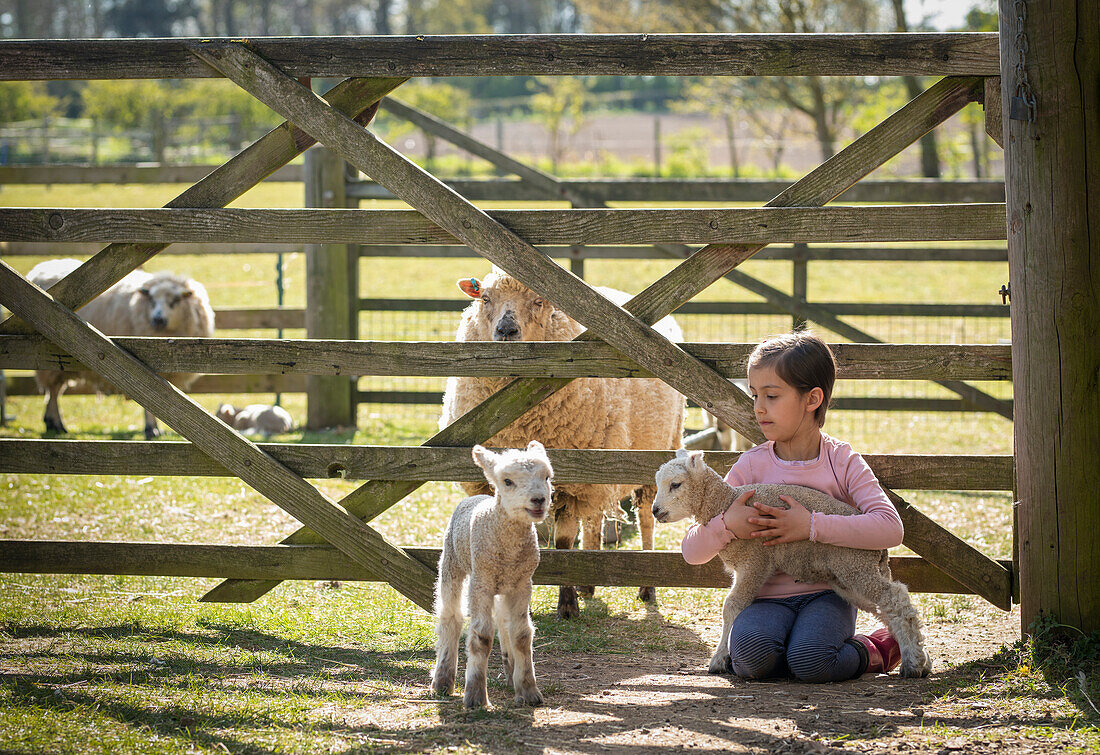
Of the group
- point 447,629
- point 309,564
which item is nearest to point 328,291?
point 309,564

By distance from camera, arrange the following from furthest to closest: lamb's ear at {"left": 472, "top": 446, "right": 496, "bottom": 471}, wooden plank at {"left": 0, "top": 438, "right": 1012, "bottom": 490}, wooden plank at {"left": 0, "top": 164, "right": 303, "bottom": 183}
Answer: wooden plank at {"left": 0, "top": 164, "right": 303, "bottom": 183} → wooden plank at {"left": 0, "top": 438, "right": 1012, "bottom": 490} → lamb's ear at {"left": 472, "top": 446, "right": 496, "bottom": 471}

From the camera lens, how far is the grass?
3219mm

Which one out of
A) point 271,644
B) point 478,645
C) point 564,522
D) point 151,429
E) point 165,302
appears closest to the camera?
point 478,645

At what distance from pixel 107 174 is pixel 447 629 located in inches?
402

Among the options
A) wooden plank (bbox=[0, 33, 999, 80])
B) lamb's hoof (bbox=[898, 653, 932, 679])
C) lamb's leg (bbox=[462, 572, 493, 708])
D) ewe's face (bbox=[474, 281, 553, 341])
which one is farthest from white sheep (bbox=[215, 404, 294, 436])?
lamb's hoof (bbox=[898, 653, 932, 679])

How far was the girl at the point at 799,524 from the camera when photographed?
3643 millimetres

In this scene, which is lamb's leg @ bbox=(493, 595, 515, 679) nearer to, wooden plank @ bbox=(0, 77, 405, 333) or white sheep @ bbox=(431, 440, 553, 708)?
white sheep @ bbox=(431, 440, 553, 708)

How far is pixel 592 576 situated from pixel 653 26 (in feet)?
80.8

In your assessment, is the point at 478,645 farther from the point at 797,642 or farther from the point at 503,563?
the point at 797,642

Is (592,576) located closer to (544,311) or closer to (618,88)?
(544,311)

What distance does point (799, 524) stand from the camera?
3625mm

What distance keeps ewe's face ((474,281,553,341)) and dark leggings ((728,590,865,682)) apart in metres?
2.20

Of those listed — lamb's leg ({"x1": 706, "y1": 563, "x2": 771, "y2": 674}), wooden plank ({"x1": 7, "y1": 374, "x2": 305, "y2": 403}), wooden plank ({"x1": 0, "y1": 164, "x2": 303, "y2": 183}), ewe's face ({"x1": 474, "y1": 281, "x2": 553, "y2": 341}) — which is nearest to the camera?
lamb's leg ({"x1": 706, "y1": 563, "x2": 771, "y2": 674})

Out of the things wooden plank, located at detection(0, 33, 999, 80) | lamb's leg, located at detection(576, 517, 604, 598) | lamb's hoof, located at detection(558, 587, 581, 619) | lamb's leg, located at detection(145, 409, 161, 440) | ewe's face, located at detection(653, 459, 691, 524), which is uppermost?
wooden plank, located at detection(0, 33, 999, 80)
